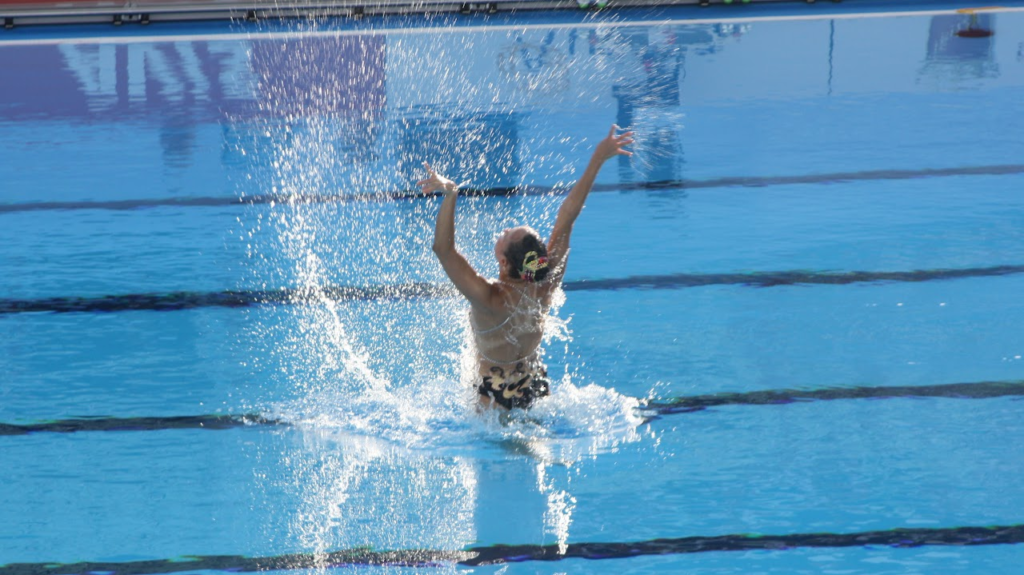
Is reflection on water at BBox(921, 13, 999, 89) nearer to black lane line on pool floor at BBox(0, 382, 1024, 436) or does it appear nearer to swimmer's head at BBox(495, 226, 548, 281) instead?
black lane line on pool floor at BBox(0, 382, 1024, 436)

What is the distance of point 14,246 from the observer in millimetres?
4934

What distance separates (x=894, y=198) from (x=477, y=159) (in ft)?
7.32

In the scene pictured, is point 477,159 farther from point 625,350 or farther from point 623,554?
point 623,554

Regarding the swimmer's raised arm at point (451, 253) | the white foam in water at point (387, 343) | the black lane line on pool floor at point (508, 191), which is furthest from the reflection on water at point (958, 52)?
the swimmer's raised arm at point (451, 253)

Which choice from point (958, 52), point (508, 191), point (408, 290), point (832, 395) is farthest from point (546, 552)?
point (958, 52)

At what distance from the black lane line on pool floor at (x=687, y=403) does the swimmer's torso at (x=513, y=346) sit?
408 millimetres

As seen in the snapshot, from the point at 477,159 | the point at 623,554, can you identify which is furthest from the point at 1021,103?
the point at 623,554

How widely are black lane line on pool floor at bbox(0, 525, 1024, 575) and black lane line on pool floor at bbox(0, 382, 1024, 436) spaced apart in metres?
0.71

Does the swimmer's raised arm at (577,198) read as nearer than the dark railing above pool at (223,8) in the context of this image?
Yes

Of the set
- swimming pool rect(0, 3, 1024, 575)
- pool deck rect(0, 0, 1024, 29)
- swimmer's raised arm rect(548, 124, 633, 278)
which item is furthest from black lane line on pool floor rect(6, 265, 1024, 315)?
pool deck rect(0, 0, 1024, 29)

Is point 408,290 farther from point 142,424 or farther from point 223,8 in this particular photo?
point 223,8

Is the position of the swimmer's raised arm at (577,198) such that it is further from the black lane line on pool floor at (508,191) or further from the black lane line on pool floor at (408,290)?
the black lane line on pool floor at (508,191)

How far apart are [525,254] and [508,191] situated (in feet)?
8.23

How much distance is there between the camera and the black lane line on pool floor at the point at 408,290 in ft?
14.2
